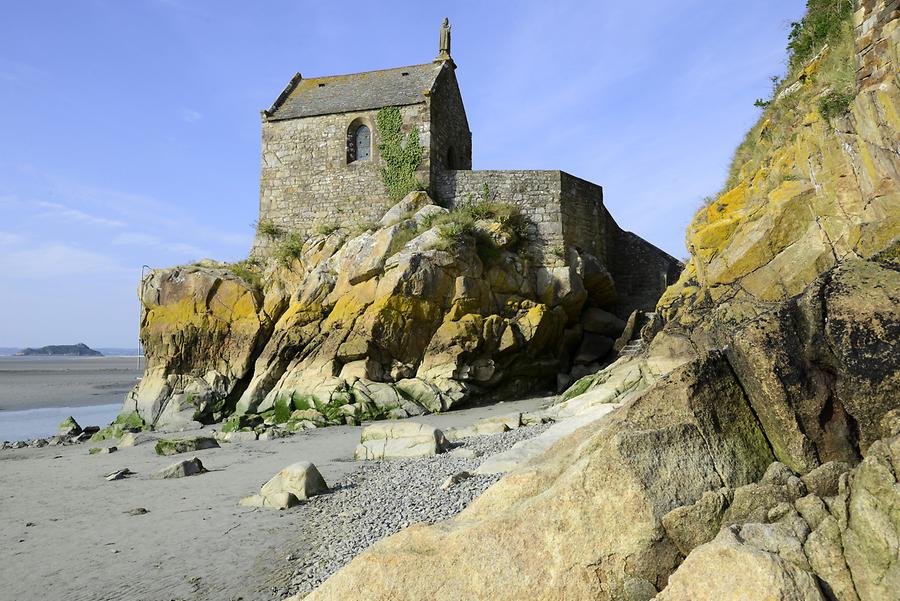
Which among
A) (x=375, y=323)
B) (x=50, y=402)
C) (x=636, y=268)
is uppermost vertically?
(x=636, y=268)

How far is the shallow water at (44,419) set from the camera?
21.1 m

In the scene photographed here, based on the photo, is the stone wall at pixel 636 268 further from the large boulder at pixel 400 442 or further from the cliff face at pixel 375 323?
the large boulder at pixel 400 442

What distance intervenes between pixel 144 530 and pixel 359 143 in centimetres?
1808

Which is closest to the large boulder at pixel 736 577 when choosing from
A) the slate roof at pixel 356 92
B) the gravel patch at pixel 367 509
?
the gravel patch at pixel 367 509

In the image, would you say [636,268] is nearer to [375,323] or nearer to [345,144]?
[375,323]

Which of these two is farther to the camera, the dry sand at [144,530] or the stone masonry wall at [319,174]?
the stone masonry wall at [319,174]

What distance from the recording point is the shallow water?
69.2 feet

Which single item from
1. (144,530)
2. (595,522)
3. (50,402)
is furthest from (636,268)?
(50,402)

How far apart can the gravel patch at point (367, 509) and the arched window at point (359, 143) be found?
15369 mm

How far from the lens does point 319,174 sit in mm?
23516

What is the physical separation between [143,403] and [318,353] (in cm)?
681

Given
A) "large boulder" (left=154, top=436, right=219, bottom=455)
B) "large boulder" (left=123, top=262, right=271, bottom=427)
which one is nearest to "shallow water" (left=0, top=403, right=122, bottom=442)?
"large boulder" (left=123, top=262, right=271, bottom=427)

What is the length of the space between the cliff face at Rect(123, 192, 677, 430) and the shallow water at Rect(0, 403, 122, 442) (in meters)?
3.53

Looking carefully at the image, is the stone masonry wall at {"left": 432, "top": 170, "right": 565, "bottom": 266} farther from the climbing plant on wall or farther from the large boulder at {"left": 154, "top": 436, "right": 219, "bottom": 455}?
the large boulder at {"left": 154, "top": 436, "right": 219, "bottom": 455}
